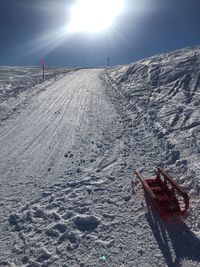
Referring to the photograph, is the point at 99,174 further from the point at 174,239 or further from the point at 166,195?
the point at 174,239

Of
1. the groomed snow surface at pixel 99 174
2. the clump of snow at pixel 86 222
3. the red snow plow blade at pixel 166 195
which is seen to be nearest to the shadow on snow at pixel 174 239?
the groomed snow surface at pixel 99 174

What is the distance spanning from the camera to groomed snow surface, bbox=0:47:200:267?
668 cm

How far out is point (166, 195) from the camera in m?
8.19

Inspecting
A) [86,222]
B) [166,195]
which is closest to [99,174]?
[166,195]

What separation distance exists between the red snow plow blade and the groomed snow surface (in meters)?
0.20

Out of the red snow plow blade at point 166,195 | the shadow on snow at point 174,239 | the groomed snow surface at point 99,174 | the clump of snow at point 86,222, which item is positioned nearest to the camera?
the shadow on snow at point 174,239

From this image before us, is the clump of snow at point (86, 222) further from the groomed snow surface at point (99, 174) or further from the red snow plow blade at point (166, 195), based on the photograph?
the red snow plow blade at point (166, 195)

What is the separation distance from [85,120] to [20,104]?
5.48m

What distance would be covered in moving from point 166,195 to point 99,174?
2196 millimetres

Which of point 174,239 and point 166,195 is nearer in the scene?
point 174,239

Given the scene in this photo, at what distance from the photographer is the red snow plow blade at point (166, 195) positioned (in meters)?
7.24

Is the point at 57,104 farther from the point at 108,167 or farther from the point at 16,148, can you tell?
the point at 108,167

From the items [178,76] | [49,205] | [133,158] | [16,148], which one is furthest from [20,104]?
[49,205]

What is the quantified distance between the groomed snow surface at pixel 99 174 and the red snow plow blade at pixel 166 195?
0.20 m
